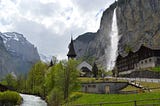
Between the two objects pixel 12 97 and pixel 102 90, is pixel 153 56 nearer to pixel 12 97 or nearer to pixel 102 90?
pixel 102 90

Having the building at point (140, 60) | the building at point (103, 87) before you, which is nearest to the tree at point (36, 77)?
the building at point (103, 87)

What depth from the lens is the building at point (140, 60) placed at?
4592 inches

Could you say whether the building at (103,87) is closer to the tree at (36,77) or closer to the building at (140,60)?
the tree at (36,77)

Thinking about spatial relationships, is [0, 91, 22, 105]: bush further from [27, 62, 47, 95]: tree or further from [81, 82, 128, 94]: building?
[27, 62, 47, 95]: tree

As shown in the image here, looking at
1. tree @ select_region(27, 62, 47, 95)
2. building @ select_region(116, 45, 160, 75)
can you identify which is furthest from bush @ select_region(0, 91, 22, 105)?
building @ select_region(116, 45, 160, 75)

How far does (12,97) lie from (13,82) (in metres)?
54.1

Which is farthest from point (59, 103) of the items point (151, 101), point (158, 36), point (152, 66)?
point (158, 36)

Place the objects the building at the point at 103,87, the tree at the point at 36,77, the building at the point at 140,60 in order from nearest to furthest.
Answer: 1. the building at the point at 103,87
2. the tree at the point at 36,77
3. the building at the point at 140,60

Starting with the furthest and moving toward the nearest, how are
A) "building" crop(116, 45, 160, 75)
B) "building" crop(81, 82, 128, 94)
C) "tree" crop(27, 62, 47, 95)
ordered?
"building" crop(116, 45, 160, 75), "tree" crop(27, 62, 47, 95), "building" crop(81, 82, 128, 94)

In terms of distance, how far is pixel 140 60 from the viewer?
4951 inches

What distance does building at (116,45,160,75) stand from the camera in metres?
117

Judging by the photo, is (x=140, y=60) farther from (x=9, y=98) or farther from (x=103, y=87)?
(x=9, y=98)

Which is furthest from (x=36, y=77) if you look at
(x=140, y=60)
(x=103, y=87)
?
(x=140, y=60)

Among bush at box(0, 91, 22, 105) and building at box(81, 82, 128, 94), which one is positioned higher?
building at box(81, 82, 128, 94)
